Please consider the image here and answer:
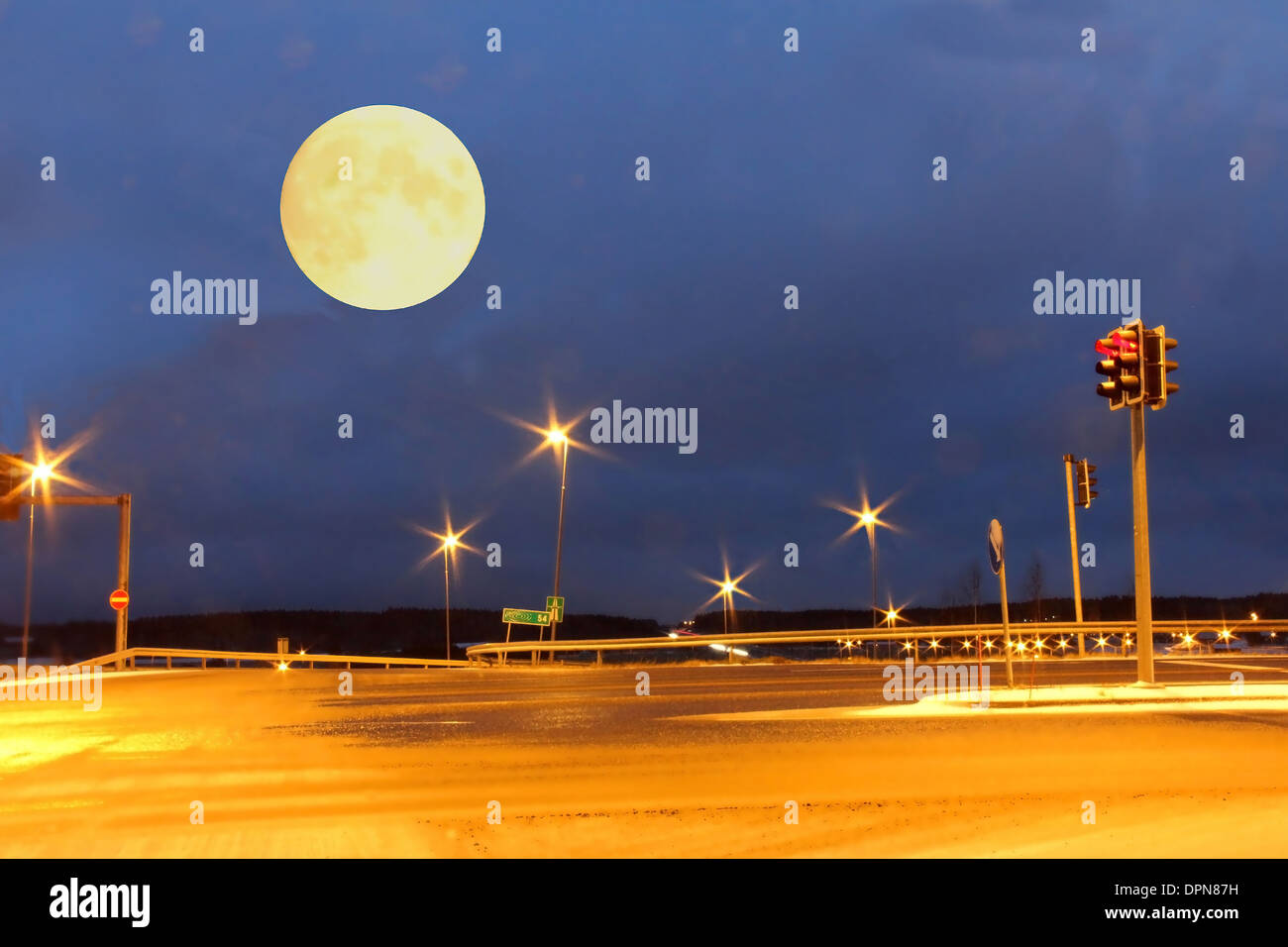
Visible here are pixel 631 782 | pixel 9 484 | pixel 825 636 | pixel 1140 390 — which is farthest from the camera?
pixel 825 636

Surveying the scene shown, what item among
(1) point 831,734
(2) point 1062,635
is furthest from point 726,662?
(1) point 831,734

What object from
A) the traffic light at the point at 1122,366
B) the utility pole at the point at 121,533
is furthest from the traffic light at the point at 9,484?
the traffic light at the point at 1122,366

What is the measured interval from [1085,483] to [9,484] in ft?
99.9

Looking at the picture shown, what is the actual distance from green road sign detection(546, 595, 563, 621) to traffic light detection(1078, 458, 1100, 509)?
16.5 metres

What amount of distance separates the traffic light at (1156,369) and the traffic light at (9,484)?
2632 cm

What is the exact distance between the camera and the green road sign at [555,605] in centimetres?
3694

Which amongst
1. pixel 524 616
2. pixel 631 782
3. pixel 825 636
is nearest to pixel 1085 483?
pixel 825 636

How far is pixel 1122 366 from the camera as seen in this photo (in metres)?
18.1

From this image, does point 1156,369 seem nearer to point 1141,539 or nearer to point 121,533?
point 1141,539

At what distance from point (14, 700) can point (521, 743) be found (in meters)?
11.7
